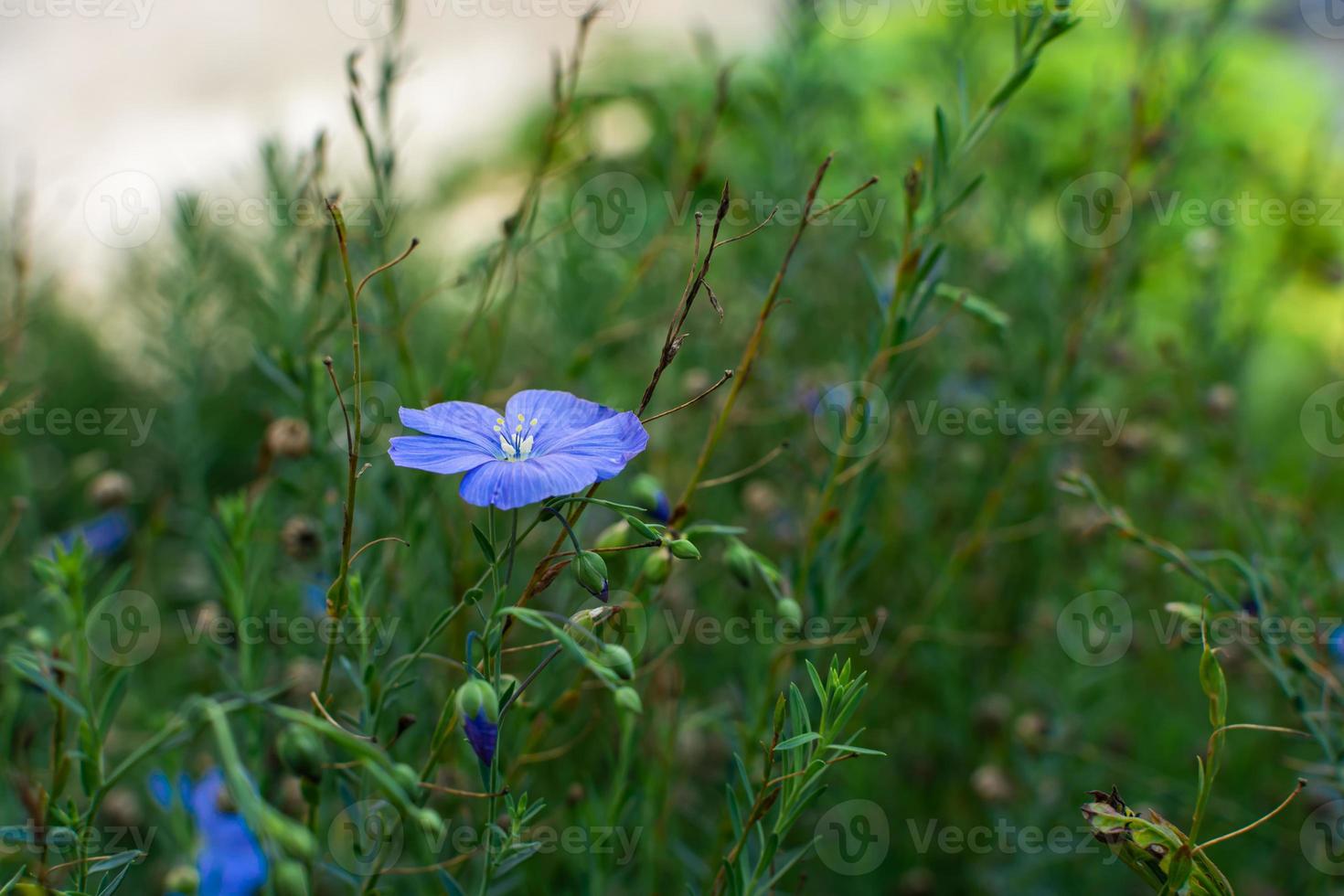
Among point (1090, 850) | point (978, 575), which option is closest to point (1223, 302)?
point (978, 575)

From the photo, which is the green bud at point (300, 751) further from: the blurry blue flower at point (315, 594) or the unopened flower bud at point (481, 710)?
the blurry blue flower at point (315, 594)

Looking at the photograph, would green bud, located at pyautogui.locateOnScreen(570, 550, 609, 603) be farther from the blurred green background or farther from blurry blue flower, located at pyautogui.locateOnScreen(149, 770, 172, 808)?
blurry blue flower, located at pyautogui.locateOnScreen(149, 770, 172, 808)

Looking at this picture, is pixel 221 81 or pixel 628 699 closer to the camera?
pixel 628 699

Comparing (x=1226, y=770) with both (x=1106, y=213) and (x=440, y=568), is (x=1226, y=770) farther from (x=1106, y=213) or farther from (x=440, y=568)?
(x=440, y=568)

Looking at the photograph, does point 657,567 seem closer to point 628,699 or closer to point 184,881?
point 628,699

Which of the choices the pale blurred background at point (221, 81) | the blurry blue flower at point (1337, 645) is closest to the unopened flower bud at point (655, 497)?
the blurry blue flower at point (1337, 645)

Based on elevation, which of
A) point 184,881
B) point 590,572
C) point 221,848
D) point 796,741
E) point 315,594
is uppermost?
point 590,572

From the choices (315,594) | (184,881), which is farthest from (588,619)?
(315,594)

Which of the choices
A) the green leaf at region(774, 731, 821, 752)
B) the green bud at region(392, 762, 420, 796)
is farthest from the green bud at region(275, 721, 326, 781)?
the green leaf at region(774, 731, 821, 752)
